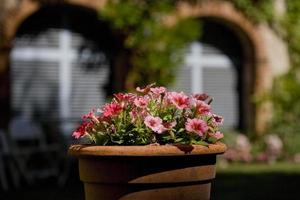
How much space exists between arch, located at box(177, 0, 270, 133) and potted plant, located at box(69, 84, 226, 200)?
8736mm

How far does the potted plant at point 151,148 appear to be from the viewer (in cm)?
366

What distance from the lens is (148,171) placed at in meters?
3.67

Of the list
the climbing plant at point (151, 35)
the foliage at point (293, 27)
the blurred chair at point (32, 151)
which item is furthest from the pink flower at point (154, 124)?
the foliage at point (293, 27)

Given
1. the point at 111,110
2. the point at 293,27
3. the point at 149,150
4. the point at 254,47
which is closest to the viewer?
the point at 149,150

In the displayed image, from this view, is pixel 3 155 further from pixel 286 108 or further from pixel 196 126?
pixel 286 108

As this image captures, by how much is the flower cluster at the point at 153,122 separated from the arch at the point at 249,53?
343 inches

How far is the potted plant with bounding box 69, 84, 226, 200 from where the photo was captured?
12.0 ft

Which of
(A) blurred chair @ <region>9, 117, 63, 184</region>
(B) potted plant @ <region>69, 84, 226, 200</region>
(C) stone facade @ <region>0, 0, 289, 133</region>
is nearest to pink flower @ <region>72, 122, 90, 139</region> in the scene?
(B) potted plant @ <region>69, 84, 226, 200</region>

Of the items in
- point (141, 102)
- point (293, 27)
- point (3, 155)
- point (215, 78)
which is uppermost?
point (293, 27)

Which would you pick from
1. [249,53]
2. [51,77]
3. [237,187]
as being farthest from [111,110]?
[249,53]

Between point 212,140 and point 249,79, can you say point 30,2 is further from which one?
point 212,140

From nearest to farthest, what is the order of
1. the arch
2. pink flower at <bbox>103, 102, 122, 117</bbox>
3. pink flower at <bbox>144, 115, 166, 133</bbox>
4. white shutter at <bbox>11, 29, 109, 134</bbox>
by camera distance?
pink flower at <bbox>144, 115, 166, 133</bbox>
pink flower at <bbox>103, 102, 122, 117</bbox>
white shutter at <bbox>11, 29, 109, 134</bbox>
the arch

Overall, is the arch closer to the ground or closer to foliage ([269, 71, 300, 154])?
foliage ([269, 71, 300, 154])

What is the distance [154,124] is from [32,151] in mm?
5396
